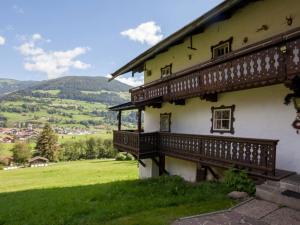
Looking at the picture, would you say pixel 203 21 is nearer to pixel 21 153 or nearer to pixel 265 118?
pixel 265 118

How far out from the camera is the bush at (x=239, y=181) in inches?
310

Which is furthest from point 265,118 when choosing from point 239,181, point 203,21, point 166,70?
point 166,70

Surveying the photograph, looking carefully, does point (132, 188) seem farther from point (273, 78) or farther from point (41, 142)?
point (41, 142)

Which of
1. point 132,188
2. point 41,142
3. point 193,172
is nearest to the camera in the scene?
point 132,188

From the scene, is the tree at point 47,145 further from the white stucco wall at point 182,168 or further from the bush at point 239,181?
the bush at point 239,181

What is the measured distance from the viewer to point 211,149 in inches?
400

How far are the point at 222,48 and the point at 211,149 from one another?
4.35 m

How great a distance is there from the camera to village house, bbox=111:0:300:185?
7.58m

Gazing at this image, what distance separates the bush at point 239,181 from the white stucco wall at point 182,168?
4033mm

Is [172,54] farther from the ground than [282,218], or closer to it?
farther from the ground

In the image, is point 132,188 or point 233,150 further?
point 132,188

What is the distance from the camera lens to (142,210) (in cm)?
765

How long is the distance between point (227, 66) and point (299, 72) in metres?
2.69

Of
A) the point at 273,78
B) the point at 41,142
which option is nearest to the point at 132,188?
the point at 273,78
